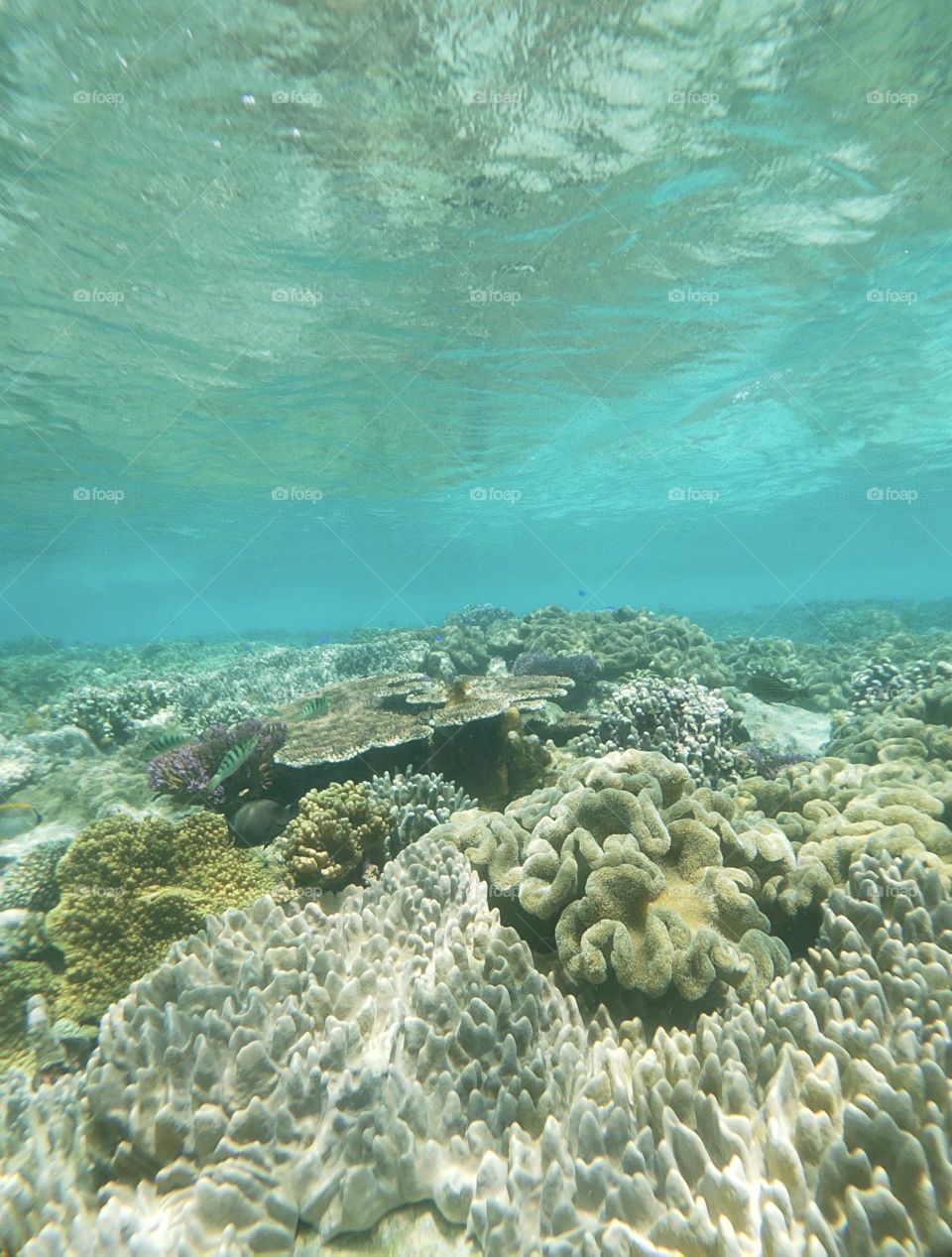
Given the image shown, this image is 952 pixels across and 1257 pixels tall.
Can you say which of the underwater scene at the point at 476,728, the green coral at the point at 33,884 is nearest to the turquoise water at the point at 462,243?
the underwater scene at the point at 476,728

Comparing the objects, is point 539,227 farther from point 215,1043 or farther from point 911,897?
point 215,1043

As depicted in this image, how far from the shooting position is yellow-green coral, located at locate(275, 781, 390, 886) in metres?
4.68

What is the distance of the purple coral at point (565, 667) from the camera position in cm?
1055

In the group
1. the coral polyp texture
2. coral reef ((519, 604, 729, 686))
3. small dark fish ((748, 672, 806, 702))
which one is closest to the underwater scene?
the coral polyp texture

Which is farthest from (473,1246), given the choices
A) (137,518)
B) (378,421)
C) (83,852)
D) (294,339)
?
(137,518)

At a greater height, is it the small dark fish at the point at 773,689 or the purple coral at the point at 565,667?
the purple coral at the point at 565,667

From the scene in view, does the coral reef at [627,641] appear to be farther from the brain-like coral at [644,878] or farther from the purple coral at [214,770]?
the brain-like coral at [644,878]

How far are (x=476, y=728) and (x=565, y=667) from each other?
4270 mm

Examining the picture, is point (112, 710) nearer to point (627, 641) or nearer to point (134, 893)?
point (134, 893)

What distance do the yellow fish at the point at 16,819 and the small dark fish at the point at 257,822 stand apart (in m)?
2.89

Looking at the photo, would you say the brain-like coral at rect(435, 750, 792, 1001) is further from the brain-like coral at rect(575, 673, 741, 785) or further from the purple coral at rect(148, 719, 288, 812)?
the purple coral at rect(148, 719, 288, 812)

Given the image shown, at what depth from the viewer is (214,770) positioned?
679 cm

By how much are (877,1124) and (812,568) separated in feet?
443

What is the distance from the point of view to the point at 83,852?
489 centimetres
